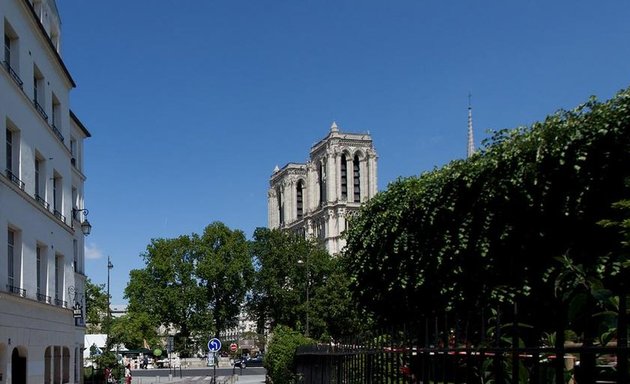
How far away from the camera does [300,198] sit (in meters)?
135

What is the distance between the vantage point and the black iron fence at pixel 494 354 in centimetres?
351

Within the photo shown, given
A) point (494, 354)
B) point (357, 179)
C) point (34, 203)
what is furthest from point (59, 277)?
point (357, 179)

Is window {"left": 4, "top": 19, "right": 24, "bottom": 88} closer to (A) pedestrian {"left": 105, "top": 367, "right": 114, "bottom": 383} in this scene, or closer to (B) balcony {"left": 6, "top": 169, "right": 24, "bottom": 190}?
(B) balcony {"left": 6, "top": 169, "right": 24, "bottom": 190}

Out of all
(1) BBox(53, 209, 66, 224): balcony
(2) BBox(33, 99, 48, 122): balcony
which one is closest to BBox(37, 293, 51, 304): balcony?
(1) BBox(53, 209, 66, 224): balcony

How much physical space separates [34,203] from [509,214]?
12.6m

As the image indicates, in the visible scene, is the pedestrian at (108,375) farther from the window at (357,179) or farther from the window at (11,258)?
the window at (357,179)

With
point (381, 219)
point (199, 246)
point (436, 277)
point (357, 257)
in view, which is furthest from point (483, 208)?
point (199, 246)

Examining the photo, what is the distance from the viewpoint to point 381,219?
26.4m

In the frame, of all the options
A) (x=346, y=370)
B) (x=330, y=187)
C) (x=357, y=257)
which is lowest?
(x=346, y=370)

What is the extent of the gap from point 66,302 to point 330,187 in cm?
9612

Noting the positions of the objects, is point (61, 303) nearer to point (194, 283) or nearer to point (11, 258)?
point (11, 258)

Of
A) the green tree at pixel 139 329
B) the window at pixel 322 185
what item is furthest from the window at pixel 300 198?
the green tree at pixel 139 329

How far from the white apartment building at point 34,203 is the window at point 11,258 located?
0.08 ft

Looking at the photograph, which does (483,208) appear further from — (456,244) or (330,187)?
(330,187)
